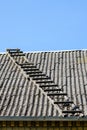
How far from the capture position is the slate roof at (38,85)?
37.4ft

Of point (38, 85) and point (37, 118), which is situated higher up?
point (37, 118)

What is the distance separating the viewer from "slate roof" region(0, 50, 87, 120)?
11.4 meters

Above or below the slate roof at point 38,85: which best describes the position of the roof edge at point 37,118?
above

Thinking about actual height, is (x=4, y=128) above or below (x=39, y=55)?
above

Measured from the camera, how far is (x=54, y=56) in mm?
16219

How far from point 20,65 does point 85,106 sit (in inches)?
158

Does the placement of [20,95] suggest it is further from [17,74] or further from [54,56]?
[54,56]

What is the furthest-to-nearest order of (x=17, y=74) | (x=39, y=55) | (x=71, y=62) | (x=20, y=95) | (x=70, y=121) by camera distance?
(x=39, y=55)
(x=71, y=62)
(x=17, y=74)
(x=20, y=95)
(x=70, y=121)

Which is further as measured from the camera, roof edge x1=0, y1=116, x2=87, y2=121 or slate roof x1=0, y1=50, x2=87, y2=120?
slate roof x1=0, y1=50, x2=87, y2=120

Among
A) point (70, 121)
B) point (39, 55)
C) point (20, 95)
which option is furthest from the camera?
point (39, 55)

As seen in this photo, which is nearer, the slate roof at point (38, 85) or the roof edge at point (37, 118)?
the roof edge at point (37, 118)

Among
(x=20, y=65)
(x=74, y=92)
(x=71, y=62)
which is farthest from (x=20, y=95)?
(x=71, y=62)

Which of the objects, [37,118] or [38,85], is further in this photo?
[38,85]

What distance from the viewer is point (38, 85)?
12.8 meters
